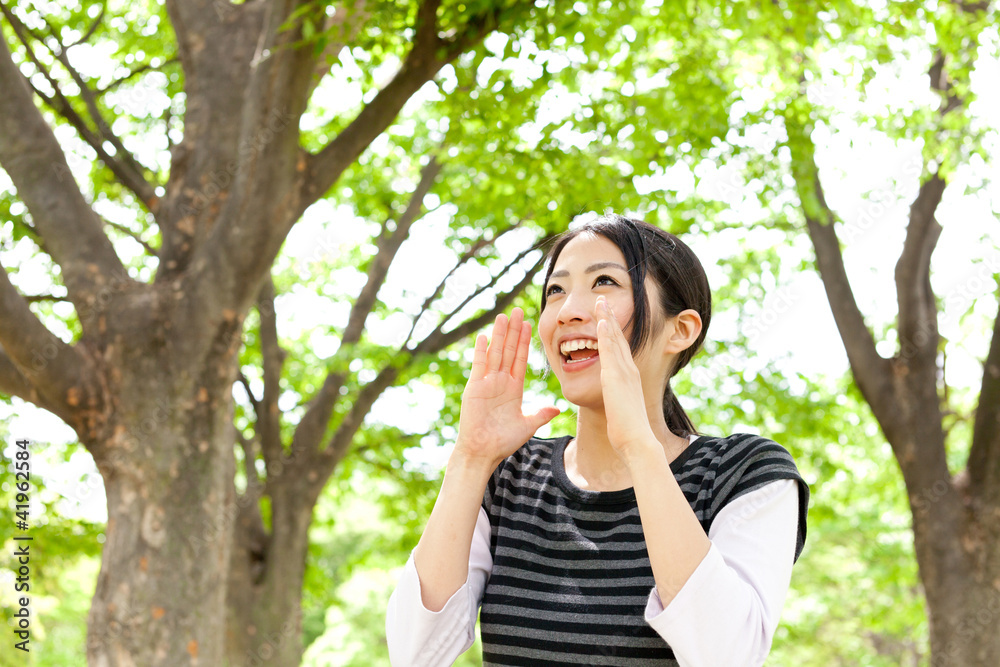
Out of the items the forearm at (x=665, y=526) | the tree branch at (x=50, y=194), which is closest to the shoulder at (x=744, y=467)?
the forearm at (x=665, y=526)

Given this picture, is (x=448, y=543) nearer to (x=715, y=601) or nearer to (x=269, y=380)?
(x=715, y=601)

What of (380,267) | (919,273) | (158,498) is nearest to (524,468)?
(158,498)

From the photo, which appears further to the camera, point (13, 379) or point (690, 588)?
point (13, 379)

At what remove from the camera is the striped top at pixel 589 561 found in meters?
1.57

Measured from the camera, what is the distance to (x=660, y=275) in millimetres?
1899

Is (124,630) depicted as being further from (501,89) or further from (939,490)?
(939,490)

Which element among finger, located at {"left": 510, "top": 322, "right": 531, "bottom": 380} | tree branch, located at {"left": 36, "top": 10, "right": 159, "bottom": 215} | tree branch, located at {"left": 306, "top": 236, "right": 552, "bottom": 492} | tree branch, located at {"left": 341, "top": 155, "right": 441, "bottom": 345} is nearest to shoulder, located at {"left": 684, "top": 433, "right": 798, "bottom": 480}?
finger, located at {"left": 510, "top": 322, "right": 531, "bottom": 380}

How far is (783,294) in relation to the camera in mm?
8719

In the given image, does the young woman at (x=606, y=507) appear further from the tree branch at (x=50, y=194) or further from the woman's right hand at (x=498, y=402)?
the tree branch at (x=50, y=194)

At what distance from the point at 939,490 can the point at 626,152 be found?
3073 millimetres

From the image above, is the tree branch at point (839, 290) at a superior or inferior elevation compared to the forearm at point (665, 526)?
superior

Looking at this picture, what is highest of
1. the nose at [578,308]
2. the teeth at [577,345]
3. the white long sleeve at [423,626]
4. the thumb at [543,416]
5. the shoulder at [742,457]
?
the nose at [578,308]

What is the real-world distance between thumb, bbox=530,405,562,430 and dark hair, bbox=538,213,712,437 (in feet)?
0.72

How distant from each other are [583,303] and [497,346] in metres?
0.21
